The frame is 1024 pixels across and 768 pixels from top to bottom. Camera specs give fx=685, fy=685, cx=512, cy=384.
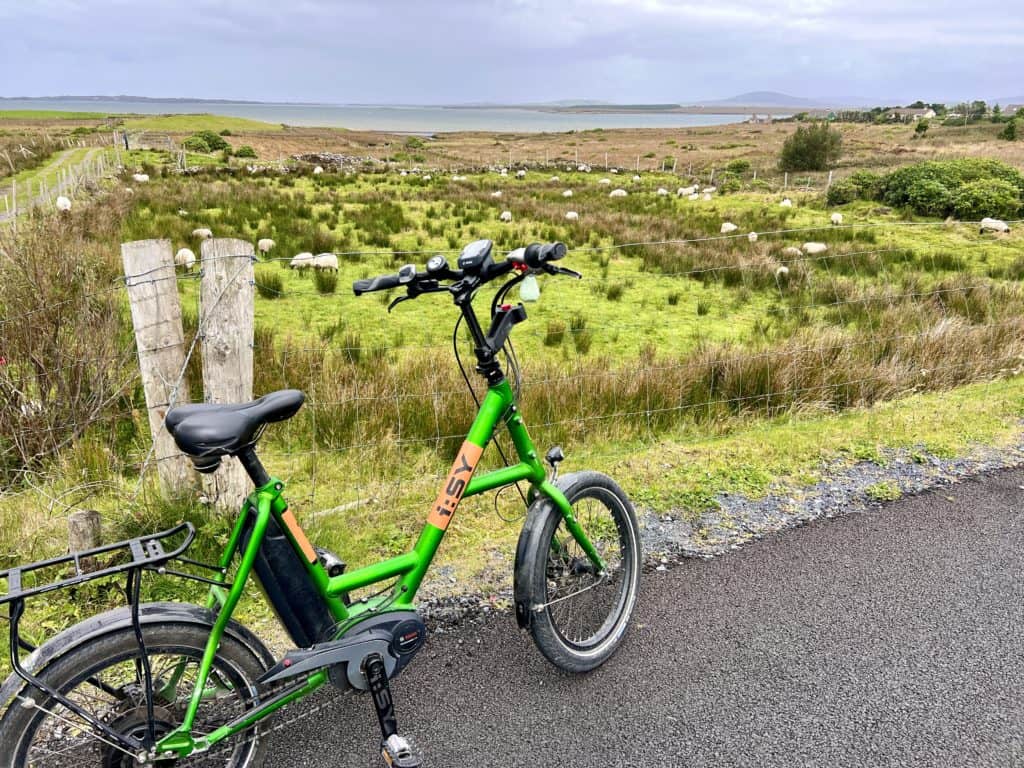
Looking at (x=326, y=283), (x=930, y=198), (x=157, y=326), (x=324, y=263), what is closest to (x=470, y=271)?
(x=157, y=326)

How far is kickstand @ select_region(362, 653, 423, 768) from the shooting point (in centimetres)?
193

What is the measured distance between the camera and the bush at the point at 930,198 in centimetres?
1608

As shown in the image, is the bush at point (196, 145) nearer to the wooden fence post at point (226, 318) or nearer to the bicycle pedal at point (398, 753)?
the wooden fence post at point (226, 318)

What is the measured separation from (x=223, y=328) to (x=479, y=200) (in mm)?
16733

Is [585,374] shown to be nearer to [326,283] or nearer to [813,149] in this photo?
[326,283]

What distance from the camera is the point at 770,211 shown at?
1794 cm

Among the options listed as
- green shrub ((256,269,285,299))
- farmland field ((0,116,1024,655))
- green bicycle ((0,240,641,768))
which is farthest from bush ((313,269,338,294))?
green bicycle ((0,240,641,768))

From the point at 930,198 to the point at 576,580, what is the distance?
17.8 m

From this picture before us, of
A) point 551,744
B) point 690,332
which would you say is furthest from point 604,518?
point 690,332

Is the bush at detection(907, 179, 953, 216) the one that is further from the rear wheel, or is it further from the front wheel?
the rear wheel

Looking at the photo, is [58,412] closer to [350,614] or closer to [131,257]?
[131,257]

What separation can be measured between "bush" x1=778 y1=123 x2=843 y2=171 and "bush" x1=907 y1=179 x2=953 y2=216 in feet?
45.3

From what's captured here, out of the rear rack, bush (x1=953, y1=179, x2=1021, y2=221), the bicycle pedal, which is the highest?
bush (x1=953, y1=179, x2=1021, y2=221)

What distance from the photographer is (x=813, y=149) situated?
29.6 meters
